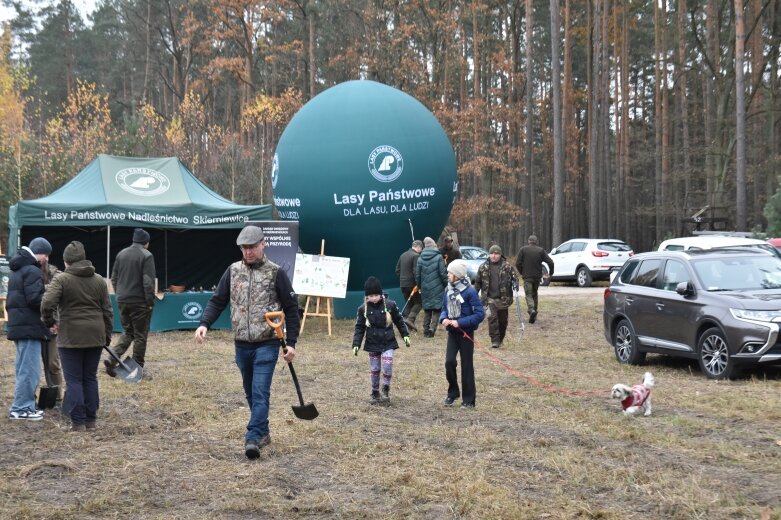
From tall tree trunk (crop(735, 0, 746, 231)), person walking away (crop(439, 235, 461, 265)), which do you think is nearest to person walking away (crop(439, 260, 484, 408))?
person walking away (crop(439, 235, 461, 265))

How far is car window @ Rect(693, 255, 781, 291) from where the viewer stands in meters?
11.4

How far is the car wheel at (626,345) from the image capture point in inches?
505

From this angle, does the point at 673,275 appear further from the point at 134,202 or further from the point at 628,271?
the point at 134,202

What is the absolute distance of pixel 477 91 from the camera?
136 ft

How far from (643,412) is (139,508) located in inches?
212

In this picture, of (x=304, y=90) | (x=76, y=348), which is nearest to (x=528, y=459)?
(x=76, y=348)

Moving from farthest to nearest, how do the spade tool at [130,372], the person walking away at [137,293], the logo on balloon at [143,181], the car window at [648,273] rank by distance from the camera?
the logo on balloon at [143,181] < the car window at [648,273] < the person walking away at [137,293] < the spade tool at [130,372]

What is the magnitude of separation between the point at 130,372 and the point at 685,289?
24.9 ft

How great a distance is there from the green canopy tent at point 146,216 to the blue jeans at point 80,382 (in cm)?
869

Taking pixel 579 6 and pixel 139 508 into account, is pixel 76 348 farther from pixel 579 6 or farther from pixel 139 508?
pixel 579 6

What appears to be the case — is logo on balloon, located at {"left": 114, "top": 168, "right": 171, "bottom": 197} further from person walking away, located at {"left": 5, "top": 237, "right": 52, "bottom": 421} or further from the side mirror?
the side mirror

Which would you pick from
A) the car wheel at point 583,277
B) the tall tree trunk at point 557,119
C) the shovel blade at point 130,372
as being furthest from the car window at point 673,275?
the tall tree trunk at point 557,119

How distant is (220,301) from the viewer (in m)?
7.41

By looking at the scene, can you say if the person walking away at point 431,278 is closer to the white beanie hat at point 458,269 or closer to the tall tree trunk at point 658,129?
the white beanie hat at point 458,269
